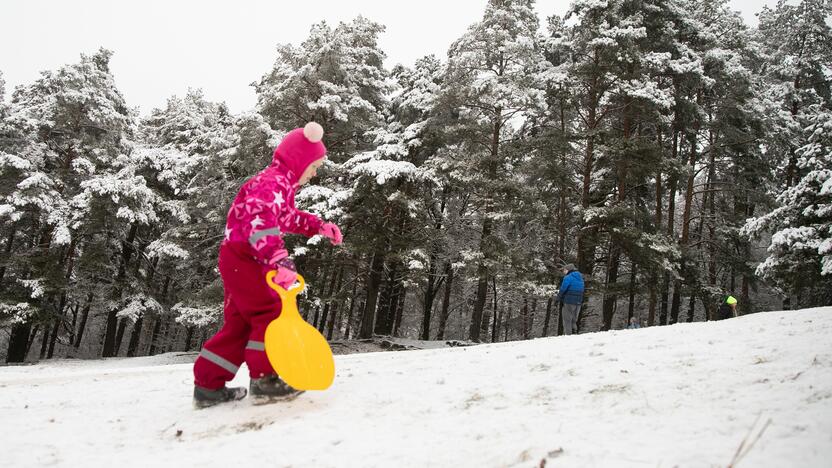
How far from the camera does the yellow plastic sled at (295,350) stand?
3271 mm

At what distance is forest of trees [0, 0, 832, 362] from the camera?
15.1 metres

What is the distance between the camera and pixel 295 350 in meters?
3.33

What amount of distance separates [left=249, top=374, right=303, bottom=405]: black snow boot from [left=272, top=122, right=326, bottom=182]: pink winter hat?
5.27ft

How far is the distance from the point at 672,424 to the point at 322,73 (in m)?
15.9

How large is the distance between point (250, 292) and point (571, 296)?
8.90m

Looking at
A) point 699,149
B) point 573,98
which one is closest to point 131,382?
point 573,98

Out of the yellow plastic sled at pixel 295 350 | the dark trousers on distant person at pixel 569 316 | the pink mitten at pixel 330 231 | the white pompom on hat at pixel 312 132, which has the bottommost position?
the yellow plastic sled at pixel 295 350

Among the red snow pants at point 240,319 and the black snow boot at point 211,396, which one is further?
the black snow boot at point 211,396

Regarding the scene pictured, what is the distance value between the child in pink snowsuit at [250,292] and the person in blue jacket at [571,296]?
8.59 meters

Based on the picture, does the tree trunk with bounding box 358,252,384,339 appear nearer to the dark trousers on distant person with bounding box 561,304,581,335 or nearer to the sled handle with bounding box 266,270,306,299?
the dark trousers on distant person with bounding box 561,304,581,335

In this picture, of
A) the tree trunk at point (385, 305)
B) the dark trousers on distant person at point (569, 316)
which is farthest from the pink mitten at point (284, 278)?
the tree trunk at point (385, 305)

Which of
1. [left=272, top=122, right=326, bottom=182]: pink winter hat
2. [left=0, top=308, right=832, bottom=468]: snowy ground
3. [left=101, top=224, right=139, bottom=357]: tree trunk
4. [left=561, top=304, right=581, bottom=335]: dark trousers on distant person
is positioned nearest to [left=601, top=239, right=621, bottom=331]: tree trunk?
[left=561, top=304, right=581, bottom=335]: dark trousers on distant person

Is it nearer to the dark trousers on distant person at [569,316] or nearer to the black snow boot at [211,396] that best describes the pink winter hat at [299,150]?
the black snow boot at [211,396]

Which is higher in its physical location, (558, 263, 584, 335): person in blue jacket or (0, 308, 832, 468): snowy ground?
(558, 263, 584, 335): person in blue jacket
